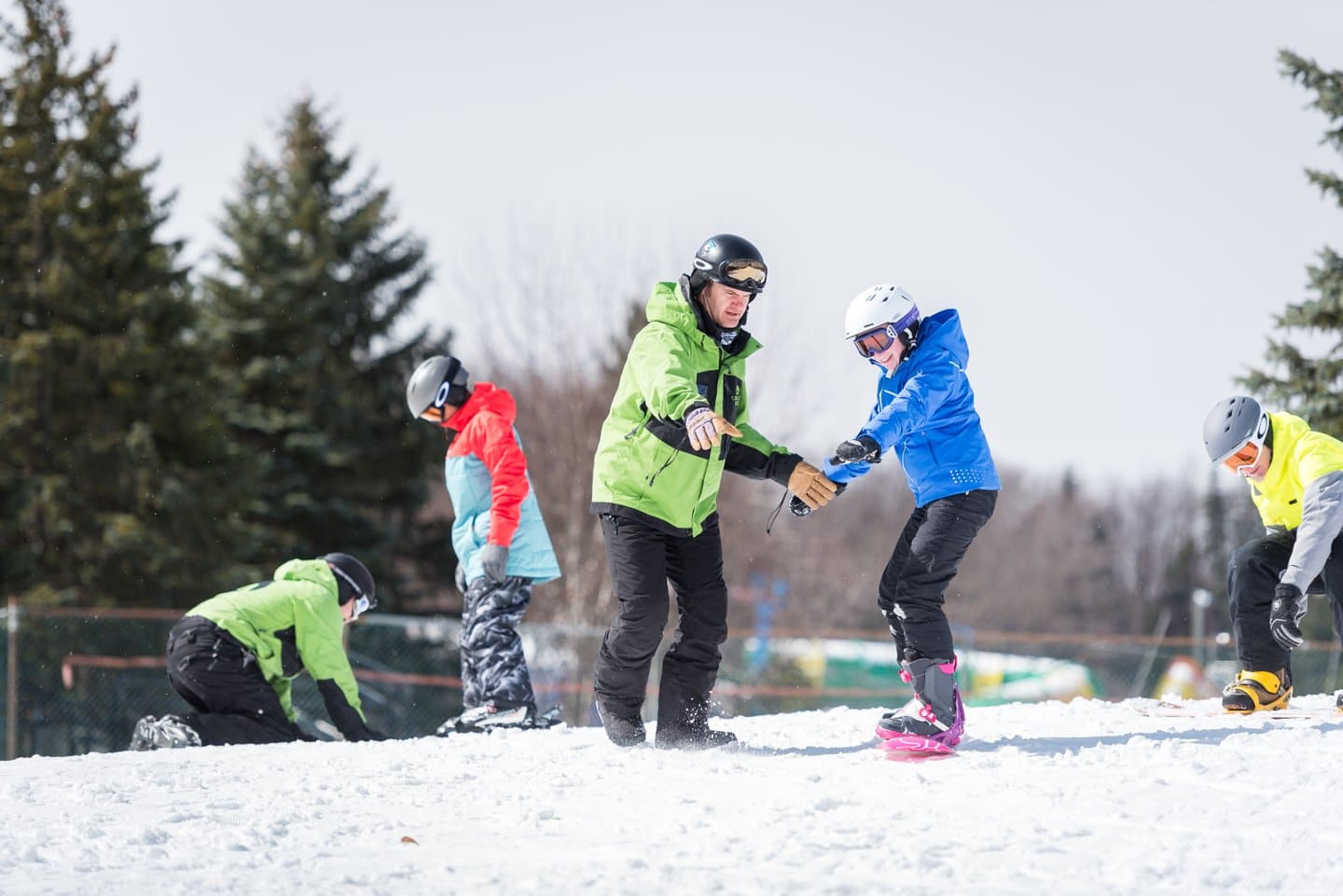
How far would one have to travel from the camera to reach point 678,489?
5.06m

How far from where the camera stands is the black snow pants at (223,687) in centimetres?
688

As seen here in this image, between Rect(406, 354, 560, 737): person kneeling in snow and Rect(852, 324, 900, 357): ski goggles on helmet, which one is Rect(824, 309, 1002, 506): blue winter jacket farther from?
Rect(406, 354, 560, 737): person kneeling in snow

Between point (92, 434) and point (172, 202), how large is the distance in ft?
15.6

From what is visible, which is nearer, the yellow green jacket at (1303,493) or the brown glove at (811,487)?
the brown glove at (811,487)

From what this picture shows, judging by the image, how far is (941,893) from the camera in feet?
9.68

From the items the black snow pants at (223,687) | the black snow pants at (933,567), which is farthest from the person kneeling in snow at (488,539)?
the black snow pants at (933,567)

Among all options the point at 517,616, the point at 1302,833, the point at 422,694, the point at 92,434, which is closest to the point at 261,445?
the point at 92,434

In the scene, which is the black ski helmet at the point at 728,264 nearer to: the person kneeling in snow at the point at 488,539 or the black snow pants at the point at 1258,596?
the person kneeling in snow at the point at 488,539

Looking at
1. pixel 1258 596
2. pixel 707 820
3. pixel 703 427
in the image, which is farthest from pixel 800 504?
pixel 1258 596

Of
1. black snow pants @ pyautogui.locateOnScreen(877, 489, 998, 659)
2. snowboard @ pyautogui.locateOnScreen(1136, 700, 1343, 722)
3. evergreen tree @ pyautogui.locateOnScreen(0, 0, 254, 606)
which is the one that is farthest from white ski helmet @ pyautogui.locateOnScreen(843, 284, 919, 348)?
evergreen tree @ pyautogui.locateOnScreen(0, 0, 254, 606)

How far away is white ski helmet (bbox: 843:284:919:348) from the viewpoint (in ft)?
16.9

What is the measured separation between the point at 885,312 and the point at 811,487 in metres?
0.77

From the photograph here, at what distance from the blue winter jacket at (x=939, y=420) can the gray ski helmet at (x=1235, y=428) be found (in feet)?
4.83

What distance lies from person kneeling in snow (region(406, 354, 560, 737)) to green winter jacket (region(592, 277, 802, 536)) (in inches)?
70.4
